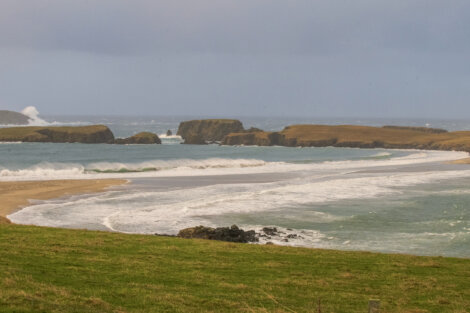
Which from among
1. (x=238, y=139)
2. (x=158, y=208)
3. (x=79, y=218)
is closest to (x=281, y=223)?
(x=158, y=208)

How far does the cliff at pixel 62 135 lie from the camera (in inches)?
5172

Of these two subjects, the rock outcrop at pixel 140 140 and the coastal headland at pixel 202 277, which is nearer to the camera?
the coastal headland at pixel 202 277

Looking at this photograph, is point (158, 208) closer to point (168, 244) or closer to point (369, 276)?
point (168, 244)

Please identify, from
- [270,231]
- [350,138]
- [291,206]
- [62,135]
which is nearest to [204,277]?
[270,231]

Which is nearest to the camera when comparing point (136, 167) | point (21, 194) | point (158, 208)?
point (158, 208)

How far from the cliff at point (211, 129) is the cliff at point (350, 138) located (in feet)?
45.1

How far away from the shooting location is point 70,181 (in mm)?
55562

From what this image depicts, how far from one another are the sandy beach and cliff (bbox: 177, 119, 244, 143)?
94.9m

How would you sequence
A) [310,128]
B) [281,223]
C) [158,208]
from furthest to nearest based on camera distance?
[310,128], [158,208], [281,223]

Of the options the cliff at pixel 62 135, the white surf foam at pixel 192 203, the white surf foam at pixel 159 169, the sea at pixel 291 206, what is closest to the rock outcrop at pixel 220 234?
the sea at pixel 291 206

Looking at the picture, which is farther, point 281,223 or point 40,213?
point 40,213

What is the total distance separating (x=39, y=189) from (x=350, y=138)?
10019 cm

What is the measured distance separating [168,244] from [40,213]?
1677cm

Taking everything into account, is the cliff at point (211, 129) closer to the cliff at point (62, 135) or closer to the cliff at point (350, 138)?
the cliff at point (350, 138)
